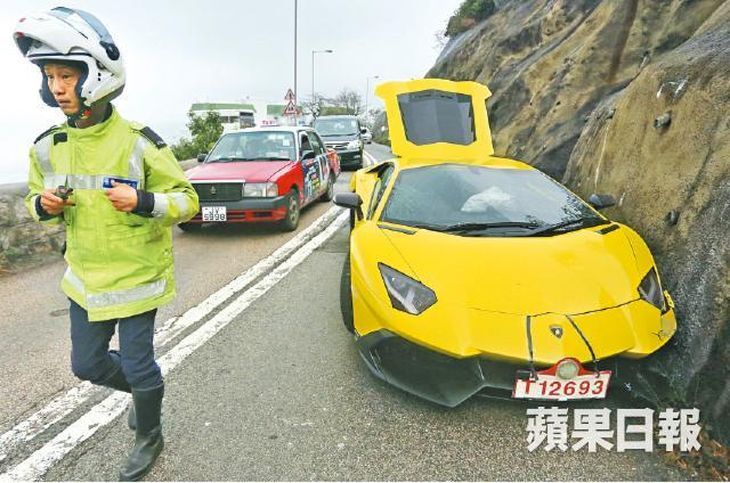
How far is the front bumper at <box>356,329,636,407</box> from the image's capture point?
2.21 metres

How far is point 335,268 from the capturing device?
5.14 m

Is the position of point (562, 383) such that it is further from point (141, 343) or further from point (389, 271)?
point (141, 343)

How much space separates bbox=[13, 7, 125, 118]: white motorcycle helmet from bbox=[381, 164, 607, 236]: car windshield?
6.26 feet

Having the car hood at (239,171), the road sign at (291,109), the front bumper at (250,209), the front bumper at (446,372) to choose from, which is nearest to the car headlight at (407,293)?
the front bumper at (446,372)

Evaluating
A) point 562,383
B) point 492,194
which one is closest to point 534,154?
point 492,194

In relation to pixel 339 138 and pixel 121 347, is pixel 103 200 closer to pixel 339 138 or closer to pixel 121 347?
pixel 121 347

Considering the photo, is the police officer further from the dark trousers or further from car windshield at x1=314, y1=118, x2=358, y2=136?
car windshield at x1=314, y1=118, x2=358, y2=136

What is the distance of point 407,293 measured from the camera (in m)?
2.53

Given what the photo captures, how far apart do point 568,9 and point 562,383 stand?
14.6 m

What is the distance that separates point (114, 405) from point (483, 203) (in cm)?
259

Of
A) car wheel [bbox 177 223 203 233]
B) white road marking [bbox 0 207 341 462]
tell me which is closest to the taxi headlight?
white road marking [bbox 0 207 341 462]

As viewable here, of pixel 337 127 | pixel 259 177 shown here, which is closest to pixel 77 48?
pixel 259 177

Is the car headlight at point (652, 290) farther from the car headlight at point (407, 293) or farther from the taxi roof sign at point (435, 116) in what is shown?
the taxi roof sign at point (435, 116)

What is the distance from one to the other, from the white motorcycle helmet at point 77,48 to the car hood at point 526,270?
5.44 feet
